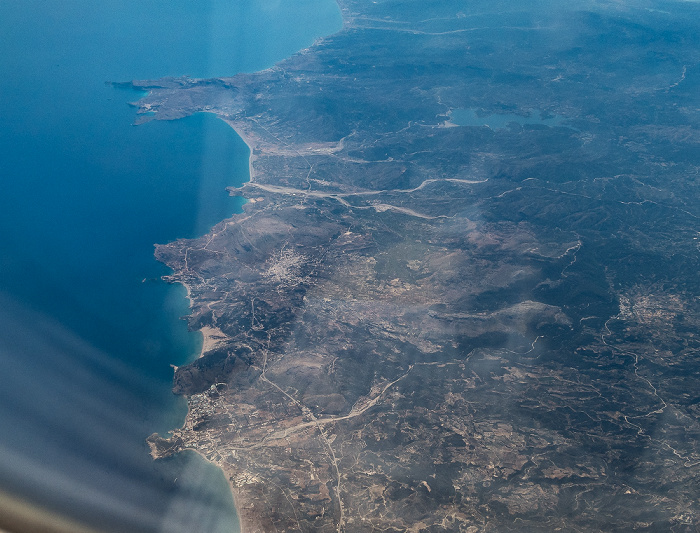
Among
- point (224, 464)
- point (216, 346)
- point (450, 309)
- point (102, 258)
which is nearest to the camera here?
point (224, 464)

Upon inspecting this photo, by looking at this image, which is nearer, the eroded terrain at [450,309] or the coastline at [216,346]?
the coastline at [216,346]

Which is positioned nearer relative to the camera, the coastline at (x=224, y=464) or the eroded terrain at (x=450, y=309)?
the coastline at (x=224, y=464)

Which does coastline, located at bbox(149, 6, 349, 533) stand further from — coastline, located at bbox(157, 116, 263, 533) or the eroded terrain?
the eroded terrain

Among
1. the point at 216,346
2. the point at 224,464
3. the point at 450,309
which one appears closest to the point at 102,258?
the point at 216,346

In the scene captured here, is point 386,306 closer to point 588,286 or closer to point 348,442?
point 348,442

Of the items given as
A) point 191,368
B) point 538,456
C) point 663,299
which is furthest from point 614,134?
point 191,368

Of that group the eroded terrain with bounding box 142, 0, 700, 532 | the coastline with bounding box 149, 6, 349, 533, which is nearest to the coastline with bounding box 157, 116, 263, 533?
the coastline with bounding box 149, 6, 349, 533

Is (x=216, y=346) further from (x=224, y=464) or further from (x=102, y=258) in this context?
(x=102, y=258)

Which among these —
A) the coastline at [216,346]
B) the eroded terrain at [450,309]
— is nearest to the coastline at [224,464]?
the coastline at [216,346]

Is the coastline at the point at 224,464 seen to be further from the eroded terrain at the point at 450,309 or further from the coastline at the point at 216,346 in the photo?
the eroded terrain at the point at 450,309

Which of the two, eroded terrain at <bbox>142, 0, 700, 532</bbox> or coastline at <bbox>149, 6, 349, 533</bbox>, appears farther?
eroded terrain at <bbox>142, 0, 700, 532</bbox>
